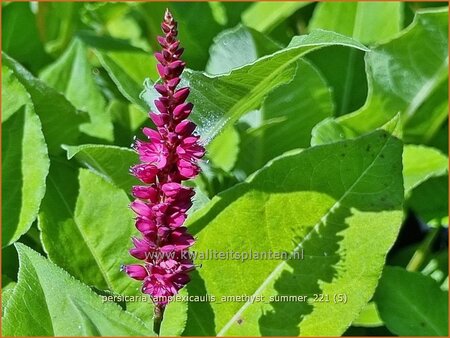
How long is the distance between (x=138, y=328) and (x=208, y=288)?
0.37 m

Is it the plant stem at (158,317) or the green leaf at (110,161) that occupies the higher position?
the green leaf at (110,161)

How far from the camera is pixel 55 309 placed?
1232 millimetres

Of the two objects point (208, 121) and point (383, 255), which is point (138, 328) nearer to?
point (208, 121)

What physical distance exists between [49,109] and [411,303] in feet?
3.07

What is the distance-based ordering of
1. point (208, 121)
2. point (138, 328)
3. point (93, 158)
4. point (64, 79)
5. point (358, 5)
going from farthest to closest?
point (358, 5) < point (64, 79) < point (93, 158) < point (208, 121) < point (138, 328)

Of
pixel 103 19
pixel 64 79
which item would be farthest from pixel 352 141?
pixel 103 19

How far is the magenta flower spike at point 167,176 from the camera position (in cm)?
122

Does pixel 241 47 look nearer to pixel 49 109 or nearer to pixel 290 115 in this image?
pixel 290 115

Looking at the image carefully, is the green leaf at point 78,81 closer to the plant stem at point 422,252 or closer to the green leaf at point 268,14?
the green leaf at point 268,14

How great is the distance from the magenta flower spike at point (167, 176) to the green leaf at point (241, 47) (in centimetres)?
61

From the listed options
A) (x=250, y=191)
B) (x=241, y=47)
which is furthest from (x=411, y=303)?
(x=241, y=47)

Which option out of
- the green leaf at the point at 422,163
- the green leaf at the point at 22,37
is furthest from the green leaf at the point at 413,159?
the green leaf at the point at 22,37

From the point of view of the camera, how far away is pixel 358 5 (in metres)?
2.28

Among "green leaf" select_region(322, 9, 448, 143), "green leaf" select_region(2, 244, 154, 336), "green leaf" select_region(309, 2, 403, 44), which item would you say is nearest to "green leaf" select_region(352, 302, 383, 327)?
"green leaf" select_region(322, 9, 448, 143)
